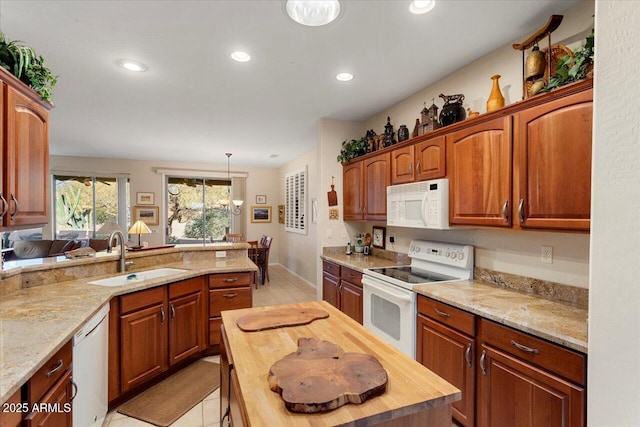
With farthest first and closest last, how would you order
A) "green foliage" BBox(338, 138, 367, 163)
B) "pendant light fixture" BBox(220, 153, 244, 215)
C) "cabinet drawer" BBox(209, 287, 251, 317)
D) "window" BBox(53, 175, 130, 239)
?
"pendant light fixture" BBox(220, 153, 244, 215)
"window" BBox(53, 175, 130, 239)
"green foliage" BBox(338, 138, 367, 163)
"cabinet drawer" BBox(209, 287, 251, 317)

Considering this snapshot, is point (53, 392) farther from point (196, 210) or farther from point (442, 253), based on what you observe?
point (196, 210)

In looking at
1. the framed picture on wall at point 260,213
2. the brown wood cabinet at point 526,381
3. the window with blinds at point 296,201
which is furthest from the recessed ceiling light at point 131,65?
the framed picture on wall at point 260,213

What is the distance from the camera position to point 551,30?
1832 mm

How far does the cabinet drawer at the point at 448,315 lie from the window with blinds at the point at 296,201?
4.31 metres

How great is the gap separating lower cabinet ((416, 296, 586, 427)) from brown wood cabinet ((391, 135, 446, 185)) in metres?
1.10

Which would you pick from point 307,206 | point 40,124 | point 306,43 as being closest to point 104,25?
point 40,124

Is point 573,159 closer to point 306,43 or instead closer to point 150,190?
point 306,43

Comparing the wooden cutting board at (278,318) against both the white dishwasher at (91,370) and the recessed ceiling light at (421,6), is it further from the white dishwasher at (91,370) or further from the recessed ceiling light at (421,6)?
the recessed ceiling light at (421,6)

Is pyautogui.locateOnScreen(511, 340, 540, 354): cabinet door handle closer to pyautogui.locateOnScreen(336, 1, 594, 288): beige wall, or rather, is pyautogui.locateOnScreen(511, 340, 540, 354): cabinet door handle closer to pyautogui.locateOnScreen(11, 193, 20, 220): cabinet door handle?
pyautogui.locateOnScreen(336, 1, 594, 288): beige wall

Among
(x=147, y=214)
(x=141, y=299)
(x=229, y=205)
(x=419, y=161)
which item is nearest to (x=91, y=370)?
(x=141, y=299)

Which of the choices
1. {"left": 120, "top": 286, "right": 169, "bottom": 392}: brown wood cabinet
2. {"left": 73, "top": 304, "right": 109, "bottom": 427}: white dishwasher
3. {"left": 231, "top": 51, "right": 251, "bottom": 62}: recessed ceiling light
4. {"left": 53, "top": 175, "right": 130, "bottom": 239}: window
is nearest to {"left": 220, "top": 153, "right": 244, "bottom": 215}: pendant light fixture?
{"left": 53, "top": 175, "right": 130, "bottom": 239}: window

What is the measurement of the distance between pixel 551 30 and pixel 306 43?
61.0 inches

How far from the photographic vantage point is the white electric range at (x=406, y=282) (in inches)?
92.6

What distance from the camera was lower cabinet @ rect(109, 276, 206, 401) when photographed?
219 cm
